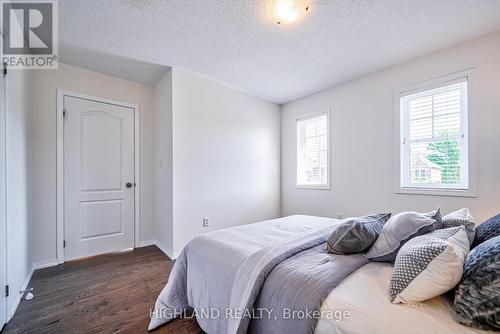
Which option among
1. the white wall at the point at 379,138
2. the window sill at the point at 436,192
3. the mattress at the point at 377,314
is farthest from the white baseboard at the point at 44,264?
the window sill at the point at 436,192

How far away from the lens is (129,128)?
336cm

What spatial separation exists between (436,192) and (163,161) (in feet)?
11.5

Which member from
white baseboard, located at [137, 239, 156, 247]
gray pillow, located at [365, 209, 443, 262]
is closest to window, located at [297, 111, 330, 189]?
gray pillow, located at [365, 209, 443, 262]

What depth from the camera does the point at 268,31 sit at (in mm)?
2205

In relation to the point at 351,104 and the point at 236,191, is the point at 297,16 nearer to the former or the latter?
the point at 351,104

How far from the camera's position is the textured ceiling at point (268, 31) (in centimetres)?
189

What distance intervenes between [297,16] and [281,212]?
334 centimetres

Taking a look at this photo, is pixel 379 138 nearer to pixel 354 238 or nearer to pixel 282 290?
pixel 354 238

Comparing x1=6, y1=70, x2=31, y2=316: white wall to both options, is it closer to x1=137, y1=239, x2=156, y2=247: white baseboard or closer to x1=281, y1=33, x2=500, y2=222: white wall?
x1=137, y1=239, x2=156, y2=247: white baseboard

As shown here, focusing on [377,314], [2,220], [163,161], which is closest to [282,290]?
[377,314]

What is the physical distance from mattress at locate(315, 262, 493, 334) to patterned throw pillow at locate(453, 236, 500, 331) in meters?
0.04

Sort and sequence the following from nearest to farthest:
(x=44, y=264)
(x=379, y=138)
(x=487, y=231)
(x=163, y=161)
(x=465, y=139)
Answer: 1. (x=487, y=231)
2. (x=465, y=139)
3. (x=44, y=264)
4. (x=379, y=138)
5. (x=163, y=161)

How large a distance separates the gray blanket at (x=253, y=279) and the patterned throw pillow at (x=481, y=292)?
429 mm

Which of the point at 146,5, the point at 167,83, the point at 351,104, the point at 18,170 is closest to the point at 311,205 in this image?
the point at 351,104
